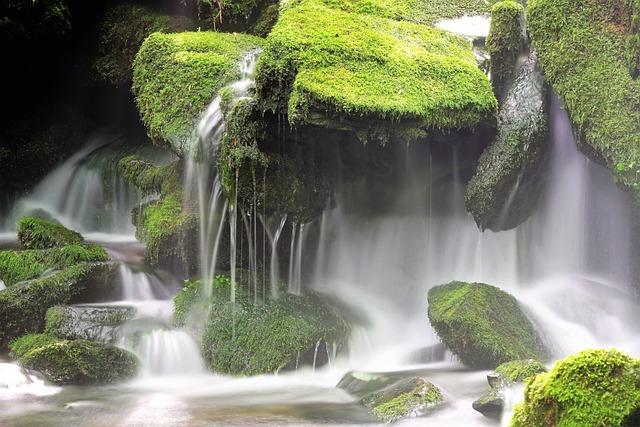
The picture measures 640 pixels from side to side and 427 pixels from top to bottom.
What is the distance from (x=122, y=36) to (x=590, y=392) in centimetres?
1008

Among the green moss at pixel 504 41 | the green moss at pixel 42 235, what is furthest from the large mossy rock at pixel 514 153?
the green moss at pixel 42 235

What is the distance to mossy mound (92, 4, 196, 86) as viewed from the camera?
11398 millimetres

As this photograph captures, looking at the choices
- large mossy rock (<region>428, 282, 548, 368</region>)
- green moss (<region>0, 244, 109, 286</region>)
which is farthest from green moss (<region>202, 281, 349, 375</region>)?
green moss (<region>0, 244, 109, 286</region>)

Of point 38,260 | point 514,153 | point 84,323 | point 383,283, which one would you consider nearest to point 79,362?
point 84,323

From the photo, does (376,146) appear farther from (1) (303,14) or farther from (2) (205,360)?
(2) (205,360)

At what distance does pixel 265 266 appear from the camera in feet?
28.5

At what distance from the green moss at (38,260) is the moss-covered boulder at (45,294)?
0.42 m

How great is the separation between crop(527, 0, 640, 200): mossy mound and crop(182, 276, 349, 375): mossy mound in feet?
11.7

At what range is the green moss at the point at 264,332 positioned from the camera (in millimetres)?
7504

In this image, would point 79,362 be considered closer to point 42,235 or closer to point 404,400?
point 42,235

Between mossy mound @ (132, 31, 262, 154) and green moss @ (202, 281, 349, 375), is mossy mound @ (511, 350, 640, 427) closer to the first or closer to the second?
green moss @ (202, 281, 349, 375)

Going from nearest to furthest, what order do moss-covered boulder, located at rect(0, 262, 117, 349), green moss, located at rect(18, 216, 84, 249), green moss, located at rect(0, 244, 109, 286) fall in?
Answer: moss-covered boulder, located at rect(0, 262, 117, 349)
green moss, located at rect(0, 244, 109, 286)
green moss, located at rect(18, 216, 84, 249)

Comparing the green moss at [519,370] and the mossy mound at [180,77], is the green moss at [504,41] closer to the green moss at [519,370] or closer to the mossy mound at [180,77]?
the mossy mound at [180,77]

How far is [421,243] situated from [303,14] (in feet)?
11.7
